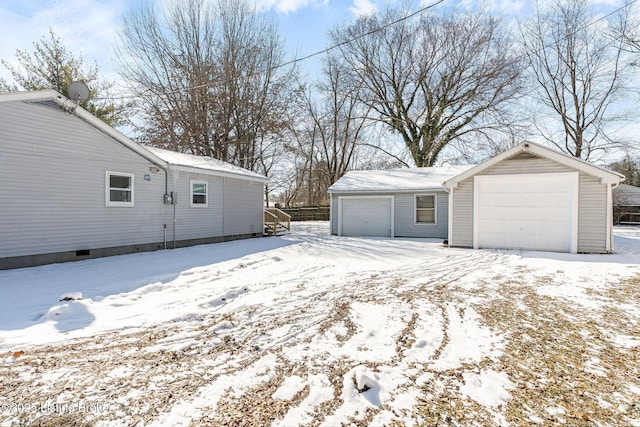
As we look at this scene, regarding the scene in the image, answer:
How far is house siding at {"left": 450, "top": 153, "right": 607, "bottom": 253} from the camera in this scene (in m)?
9.12

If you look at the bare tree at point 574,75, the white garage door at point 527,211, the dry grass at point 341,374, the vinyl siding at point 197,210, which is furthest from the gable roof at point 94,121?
the bare tree at point 574,75

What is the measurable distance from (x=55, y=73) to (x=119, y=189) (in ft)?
46.8

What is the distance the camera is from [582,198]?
929 centimetres

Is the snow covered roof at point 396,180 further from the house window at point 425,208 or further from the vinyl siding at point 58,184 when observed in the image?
the vinyl siding at point 58,184

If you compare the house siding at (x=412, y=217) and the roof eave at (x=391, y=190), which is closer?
the roof eave at (x=391, y=190)

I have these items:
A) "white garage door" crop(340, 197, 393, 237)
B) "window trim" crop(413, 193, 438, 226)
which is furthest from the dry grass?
"white garage door" crop(340, 197, 393, 237)

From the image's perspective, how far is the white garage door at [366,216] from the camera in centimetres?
1451

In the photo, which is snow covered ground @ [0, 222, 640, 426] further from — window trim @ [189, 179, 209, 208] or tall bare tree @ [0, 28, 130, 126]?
tall bare tree @ [0, 28, 130, 126]

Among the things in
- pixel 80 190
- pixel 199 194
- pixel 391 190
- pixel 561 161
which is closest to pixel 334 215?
pixel 391 190

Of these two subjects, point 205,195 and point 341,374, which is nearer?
point 341,374

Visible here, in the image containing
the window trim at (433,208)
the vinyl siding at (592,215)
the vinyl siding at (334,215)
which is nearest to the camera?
the vinyl siding at (592,215)

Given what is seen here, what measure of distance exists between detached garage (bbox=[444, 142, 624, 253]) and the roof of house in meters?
17.0

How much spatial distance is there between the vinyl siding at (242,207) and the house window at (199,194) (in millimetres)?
931

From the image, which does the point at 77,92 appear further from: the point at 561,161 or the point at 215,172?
the point at 561,161
